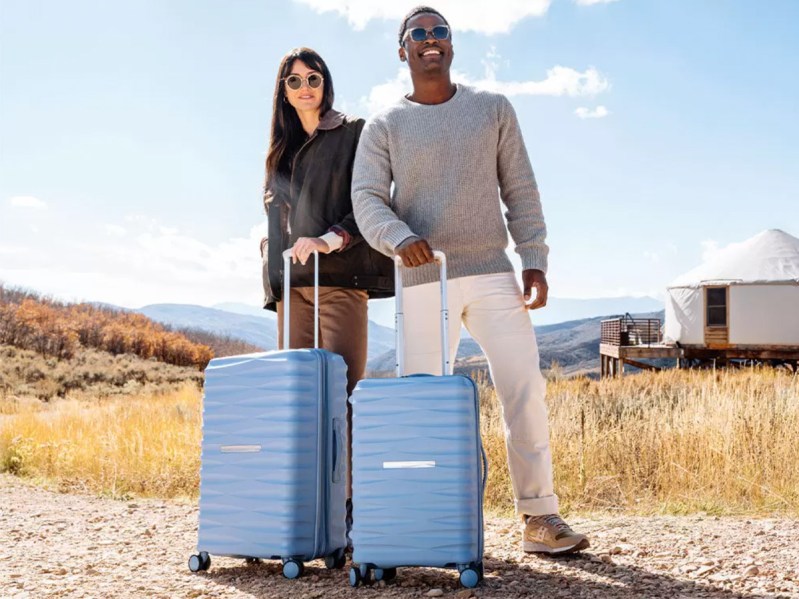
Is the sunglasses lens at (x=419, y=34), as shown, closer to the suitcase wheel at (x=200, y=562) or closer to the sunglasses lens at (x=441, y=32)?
the sunglasses lens at (x=441, y=32)

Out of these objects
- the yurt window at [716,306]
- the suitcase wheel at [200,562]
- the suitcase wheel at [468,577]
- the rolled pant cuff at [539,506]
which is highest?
the yurt window at [716,306]

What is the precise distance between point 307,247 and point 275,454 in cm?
63

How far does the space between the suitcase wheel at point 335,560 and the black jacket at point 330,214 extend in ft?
2.72

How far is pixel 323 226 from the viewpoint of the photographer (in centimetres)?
284

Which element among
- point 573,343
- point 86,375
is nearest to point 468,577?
point 86,375

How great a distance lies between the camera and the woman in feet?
9.25

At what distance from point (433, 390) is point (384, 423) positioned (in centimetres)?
16

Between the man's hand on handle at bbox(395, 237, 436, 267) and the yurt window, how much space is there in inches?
759

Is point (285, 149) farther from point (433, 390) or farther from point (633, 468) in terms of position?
point (633, 468)

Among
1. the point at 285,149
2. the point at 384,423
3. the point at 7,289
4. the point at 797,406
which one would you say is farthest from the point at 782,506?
the point at 7,289

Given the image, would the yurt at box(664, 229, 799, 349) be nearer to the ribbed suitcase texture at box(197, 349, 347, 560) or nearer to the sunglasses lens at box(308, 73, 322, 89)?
the sunglasses lens at box(308, 73, 322, 89)

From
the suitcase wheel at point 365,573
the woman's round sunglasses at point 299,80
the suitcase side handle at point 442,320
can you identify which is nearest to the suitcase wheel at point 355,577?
the suitcase wheel at point 365,573

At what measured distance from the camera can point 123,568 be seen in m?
2.91

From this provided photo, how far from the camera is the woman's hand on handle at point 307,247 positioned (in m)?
2.66
